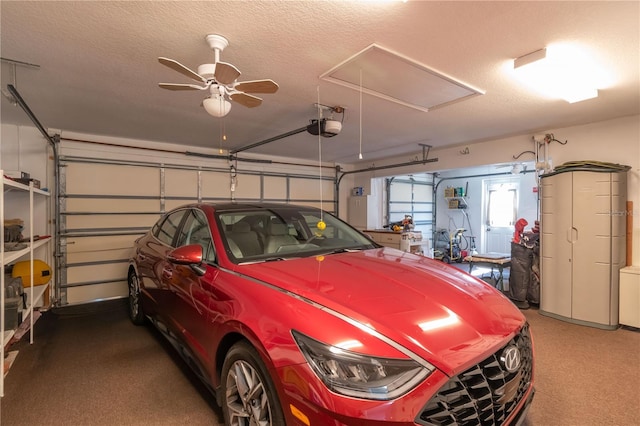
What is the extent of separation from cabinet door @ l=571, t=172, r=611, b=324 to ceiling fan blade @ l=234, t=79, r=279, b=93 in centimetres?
399

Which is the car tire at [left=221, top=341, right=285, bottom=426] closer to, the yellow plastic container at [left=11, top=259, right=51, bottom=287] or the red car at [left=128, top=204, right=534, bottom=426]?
the red car at [left=128, top=204, right=534, bottom=426]

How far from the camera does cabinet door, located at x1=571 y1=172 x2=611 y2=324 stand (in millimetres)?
3604

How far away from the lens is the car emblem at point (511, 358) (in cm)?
125

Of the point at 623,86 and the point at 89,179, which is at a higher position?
the point at 623,86

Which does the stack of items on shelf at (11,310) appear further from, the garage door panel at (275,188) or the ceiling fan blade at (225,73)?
the garage door panel at (275,188)

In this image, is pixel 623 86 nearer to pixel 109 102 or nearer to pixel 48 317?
pixel 109 102

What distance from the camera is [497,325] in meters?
1.32

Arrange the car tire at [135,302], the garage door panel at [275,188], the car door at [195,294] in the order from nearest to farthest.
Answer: the car door at [195,294], the car tire at [135,302], the garage door panel at [275,188]

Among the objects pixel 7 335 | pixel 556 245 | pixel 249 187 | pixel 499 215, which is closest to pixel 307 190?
pixel 249 187

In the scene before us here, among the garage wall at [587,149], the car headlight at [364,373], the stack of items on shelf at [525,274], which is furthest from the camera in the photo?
the stack of items on shelf at [525,274]

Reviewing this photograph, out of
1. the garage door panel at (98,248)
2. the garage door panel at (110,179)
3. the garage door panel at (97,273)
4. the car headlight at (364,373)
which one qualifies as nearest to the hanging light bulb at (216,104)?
the car headlight at (364,373)

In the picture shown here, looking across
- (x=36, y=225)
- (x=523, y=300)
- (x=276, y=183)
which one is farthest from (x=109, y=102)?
(x=523, y=300)

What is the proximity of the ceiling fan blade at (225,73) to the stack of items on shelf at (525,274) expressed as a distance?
→ 15.4 ft

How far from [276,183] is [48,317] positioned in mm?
4256
